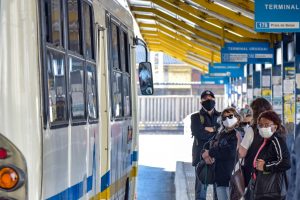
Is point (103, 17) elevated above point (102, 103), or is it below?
above

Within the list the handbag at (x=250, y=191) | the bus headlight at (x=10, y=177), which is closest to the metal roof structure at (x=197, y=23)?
the handbag at (x=250, y=191)

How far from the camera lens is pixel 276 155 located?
907 cm

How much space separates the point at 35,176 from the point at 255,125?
5104 mm

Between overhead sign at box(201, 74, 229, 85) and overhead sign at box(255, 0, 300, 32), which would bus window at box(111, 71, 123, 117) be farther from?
overhead sign at box(201, 74, 229, 85)

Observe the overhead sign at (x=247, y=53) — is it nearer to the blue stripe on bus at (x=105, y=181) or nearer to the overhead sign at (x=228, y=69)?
the overhead sign at (x=228, y=69)

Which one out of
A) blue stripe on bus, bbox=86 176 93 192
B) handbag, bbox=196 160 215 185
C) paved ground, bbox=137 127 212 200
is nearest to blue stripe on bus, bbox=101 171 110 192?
blue stripe on bus, bbox=86 176 93 192

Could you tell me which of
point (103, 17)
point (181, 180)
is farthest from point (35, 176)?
point (181, 180)

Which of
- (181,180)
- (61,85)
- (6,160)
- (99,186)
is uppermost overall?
(61,85)

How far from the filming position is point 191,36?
31.0 meters

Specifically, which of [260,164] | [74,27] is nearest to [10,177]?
[74,27]

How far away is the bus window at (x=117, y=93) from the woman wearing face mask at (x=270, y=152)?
1.50m

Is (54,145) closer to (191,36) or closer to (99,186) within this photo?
(99,186)

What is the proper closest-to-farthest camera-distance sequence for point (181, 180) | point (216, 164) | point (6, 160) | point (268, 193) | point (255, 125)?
point (6, 160) → point (268, 193) → point (255, 125) → point (216, 164) → point (181, 180)

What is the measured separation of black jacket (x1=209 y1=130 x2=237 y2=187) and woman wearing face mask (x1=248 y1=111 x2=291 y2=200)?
2.27m
